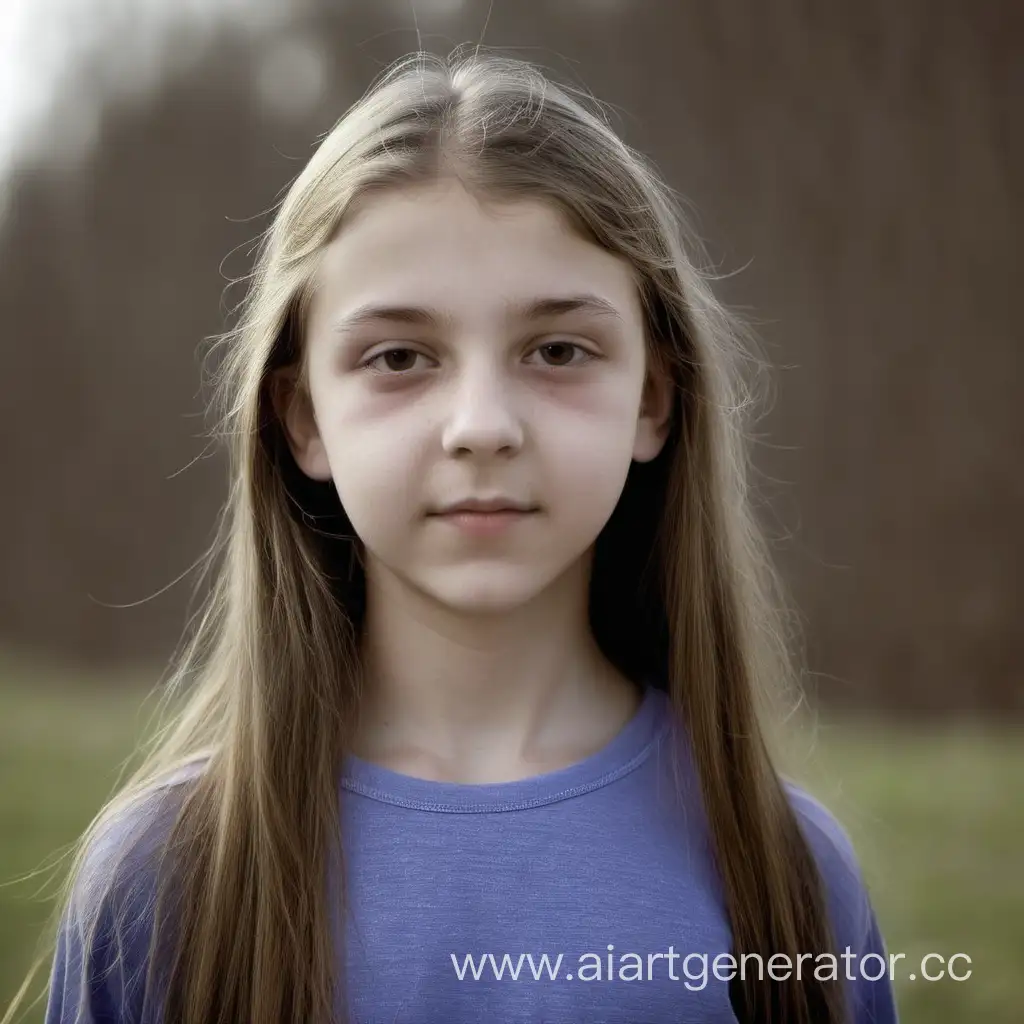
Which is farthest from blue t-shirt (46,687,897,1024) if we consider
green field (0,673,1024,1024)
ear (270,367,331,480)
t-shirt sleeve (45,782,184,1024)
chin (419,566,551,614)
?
green field (0,673,1024,1024)

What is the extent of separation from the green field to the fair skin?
1.26m

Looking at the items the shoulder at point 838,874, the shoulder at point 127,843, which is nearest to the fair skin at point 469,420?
the shoulder at point 127,843

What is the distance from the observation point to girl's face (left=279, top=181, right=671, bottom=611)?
4.05 ft

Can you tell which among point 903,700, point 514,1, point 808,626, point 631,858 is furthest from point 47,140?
point 631,858

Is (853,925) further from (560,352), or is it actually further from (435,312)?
(435,312)

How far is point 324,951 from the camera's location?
124 centimetres

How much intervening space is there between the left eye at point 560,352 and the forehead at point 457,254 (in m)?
0.06

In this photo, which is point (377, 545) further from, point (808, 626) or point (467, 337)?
point (808, 626)

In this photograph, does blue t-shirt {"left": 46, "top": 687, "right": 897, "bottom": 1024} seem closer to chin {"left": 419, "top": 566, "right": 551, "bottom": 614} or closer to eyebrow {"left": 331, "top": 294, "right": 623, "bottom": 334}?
chin {"left": 419, "top": 566, "right": 551, "bottom": 614}

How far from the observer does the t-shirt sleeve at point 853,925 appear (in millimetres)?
1462

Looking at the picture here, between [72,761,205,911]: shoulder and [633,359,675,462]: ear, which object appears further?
[633,359,675,462]: ear

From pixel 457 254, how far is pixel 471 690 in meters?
0.49

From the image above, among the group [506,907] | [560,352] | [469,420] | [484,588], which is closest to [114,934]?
[506,907]

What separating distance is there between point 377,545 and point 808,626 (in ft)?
10.9
